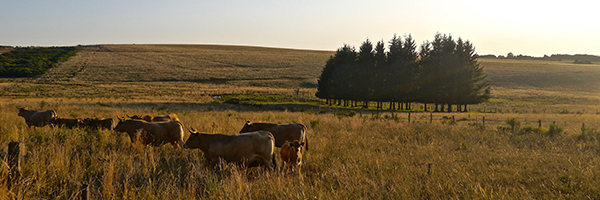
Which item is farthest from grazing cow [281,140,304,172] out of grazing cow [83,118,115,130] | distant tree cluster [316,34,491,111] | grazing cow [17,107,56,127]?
distant tree cluster [316,34,491,111]

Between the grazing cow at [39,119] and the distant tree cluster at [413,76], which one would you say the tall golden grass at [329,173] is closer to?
the grazing cow at [39,119]

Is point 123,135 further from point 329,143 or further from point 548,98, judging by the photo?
point 548,98

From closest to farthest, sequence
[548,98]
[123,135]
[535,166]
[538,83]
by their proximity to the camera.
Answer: [535,166]
[123,135]
[548,98]
[538,83]

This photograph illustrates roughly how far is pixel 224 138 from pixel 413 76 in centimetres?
4583

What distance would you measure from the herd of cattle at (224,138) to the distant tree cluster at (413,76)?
40.4 metres

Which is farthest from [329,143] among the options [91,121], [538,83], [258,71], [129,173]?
[538,83]

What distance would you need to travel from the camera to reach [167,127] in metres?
9.73

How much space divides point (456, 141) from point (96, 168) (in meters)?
11.0

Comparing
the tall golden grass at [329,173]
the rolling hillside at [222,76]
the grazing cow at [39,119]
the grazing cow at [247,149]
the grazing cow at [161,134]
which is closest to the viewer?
the tall golden grass at [329,173]

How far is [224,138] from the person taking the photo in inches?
303

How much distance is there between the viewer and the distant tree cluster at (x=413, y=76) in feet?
159

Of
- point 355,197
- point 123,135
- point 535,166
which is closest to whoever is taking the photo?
point 355,197

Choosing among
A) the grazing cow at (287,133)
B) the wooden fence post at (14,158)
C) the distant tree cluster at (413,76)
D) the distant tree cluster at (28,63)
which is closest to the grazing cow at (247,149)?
the grazing cow at (287,133)

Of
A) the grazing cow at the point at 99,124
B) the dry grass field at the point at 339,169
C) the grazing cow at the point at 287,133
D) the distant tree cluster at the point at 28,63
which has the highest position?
the distant tree cluster at the point at 28,63
